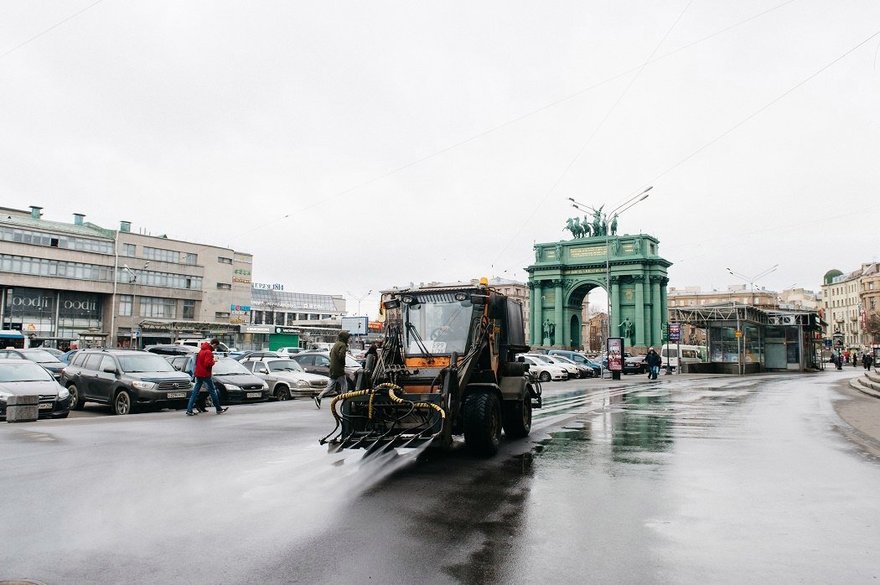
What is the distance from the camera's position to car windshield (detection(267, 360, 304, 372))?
23.6m

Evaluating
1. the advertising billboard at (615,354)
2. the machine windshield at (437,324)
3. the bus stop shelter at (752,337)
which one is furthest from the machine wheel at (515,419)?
the bus stop shelter at (752,337)

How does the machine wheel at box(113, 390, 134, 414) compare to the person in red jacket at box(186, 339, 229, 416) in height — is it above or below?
below

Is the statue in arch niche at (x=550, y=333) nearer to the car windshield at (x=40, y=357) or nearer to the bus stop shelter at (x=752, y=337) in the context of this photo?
the bus stop shelter at (x=752, y=337)

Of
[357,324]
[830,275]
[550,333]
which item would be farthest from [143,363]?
[830,275]

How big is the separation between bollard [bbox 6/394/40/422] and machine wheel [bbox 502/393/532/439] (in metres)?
10.4

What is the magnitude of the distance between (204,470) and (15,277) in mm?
72246

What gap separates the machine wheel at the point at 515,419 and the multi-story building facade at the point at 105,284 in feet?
191

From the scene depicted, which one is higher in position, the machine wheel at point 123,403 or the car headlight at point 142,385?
the car headlight at point 142,385

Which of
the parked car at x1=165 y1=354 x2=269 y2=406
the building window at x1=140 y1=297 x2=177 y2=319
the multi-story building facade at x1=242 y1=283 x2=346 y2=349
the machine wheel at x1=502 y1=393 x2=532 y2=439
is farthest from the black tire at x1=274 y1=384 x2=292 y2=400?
the multi-story building facade at x1=242 y1=283 x2=346 y2=349

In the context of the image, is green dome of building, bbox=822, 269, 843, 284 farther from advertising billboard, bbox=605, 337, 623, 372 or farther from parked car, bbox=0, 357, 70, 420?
parked car, bbox=0, 357, 70, 420

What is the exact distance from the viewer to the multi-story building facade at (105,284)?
2648 inches

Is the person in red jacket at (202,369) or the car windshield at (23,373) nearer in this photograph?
the car windshield at (23,373)

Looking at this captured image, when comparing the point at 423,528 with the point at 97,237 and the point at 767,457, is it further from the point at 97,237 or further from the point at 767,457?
the point at 97,237

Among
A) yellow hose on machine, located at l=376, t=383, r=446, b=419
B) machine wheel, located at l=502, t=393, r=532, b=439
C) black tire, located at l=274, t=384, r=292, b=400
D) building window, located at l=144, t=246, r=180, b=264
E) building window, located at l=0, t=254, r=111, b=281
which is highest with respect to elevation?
building window, located at l=144, t=246, r=180, b=264
